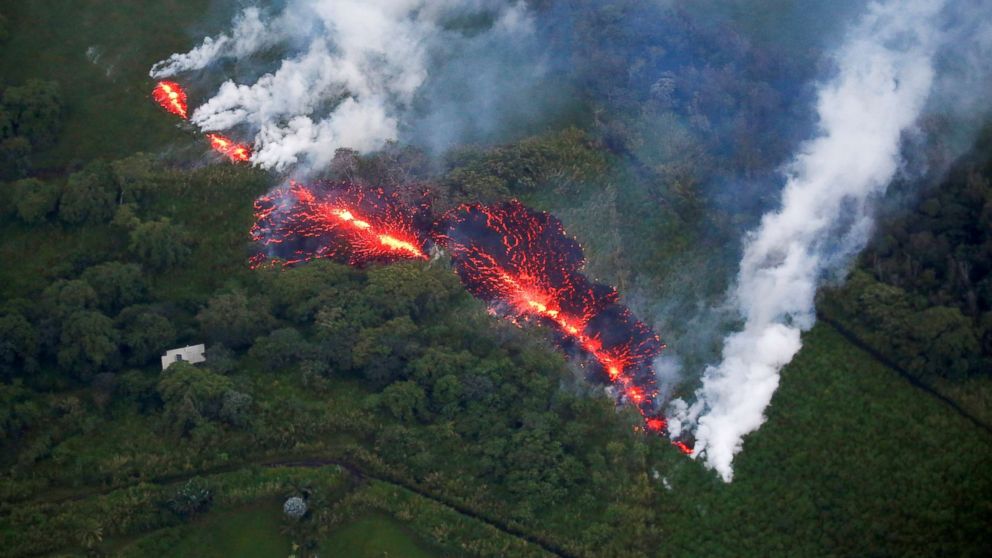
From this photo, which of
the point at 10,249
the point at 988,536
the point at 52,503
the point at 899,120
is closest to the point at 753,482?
the point at 988,536

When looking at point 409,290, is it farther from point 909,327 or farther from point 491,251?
point 909,327

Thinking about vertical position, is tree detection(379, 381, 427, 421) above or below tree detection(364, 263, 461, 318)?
below

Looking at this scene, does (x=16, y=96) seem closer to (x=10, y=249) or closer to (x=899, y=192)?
(x=10, y=249)

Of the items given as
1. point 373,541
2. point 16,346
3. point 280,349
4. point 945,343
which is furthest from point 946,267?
point 16,346

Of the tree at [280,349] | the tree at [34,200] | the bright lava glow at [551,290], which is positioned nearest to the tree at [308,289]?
the tree at [280,349]

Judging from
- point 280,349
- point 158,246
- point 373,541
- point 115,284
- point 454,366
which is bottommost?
point 373,541

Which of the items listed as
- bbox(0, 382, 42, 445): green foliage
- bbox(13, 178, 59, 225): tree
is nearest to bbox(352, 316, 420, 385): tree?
bbox(0, 382, 42, 445): green foliage

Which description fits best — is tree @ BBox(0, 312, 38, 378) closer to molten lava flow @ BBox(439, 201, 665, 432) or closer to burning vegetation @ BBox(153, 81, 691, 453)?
burning vegetation @ BBox(153, 81, 691, 453)
